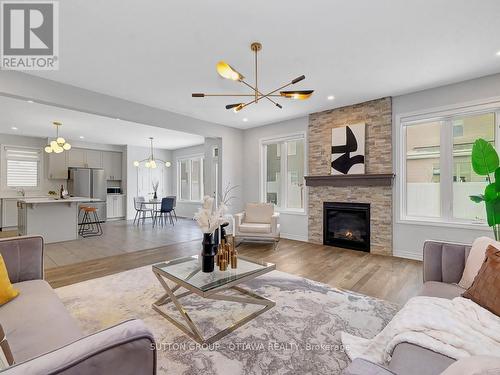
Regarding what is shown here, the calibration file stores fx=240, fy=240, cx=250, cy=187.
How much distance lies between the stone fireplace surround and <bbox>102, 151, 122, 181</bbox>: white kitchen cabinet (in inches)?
297

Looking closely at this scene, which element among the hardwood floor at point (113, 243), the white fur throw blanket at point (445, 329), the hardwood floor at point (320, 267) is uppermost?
the white fur throw blanket at point (445, 329)

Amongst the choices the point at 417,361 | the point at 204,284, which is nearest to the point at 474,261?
the point at 417,361

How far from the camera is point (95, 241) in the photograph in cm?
531

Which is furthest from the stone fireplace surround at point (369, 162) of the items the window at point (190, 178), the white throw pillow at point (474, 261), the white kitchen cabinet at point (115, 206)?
the white kitchen cabinet at point (115, 206)

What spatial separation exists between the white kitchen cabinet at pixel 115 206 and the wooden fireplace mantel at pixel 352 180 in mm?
7058

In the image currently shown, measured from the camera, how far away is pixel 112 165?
902 cm

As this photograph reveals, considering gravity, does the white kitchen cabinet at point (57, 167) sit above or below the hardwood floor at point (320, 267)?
above

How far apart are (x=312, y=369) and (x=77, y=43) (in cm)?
384

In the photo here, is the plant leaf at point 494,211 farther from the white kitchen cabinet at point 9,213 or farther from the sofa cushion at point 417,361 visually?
the white kitchen cabinet at point 9,213

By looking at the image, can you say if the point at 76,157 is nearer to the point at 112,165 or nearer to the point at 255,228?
the point at 112,165

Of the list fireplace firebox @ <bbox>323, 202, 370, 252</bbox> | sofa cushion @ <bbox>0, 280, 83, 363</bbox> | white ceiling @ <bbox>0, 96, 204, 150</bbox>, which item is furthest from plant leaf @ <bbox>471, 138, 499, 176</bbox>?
white ceiling @ <bbox>0, 96, 204, 150</bbox>

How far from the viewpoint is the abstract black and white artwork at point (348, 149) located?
4.57 m

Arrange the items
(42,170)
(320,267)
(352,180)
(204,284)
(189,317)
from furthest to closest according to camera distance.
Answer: (42,170) → (352,180) → (320,267) → (189,317) → (204,284)

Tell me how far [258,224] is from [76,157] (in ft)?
23.0
